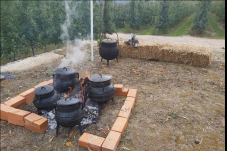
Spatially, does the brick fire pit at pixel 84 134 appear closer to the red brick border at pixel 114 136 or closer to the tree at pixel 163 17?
the red brick border at pixel 114 136

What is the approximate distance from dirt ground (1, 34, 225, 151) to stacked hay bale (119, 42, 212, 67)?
53cm

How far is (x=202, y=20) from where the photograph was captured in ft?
48.1

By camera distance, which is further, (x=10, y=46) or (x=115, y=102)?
(x=10, y=46)

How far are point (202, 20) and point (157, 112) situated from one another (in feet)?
46.5

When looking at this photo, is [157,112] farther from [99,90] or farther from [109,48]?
[109,48]

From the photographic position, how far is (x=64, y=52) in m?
7.91

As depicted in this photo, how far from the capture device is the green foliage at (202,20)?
569 inches

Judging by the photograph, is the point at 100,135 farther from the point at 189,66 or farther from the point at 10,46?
the point at 10,46

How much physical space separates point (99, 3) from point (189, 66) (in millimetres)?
8423

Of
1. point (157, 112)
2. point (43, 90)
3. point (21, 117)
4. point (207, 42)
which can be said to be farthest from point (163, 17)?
point (21, 117)

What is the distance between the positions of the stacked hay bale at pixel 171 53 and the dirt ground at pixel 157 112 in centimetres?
53

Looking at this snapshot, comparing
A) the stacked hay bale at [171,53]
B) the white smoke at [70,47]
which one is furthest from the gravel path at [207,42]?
the white smoke at [70,47]

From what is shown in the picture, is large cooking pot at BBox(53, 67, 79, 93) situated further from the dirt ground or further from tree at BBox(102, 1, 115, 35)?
tree at BBox(102, 1, 115, 35)

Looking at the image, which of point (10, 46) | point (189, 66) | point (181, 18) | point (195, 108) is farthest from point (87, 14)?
point (181, 18)
